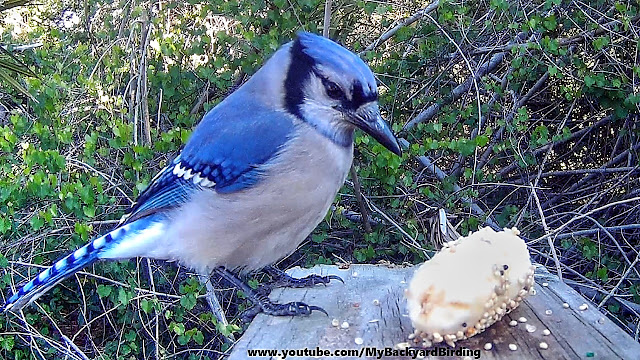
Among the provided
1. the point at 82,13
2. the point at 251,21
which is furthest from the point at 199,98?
the point at 82,13

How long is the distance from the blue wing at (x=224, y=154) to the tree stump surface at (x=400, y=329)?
31 cm

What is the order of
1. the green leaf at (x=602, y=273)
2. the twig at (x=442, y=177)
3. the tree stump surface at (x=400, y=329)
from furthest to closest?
the twig at (x=442, y=177), the green leaf at (x=602, y=273), the tree stump surface at (x=400, y=329)

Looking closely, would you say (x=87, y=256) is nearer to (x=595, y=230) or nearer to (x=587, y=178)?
(x=595, y=230)

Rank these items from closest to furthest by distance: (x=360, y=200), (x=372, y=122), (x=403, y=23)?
(x=372, y=122)
(x=360, y=200)
(x=403, y=23)

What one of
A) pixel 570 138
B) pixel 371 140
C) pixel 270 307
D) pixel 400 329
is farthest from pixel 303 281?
pixel 570 138

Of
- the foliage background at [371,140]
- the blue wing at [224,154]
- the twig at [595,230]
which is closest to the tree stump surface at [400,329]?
the blue wing at [224,154]

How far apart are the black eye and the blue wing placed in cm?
13

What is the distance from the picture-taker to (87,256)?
5.24 feet

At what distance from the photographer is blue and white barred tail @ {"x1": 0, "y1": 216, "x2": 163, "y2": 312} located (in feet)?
5.18

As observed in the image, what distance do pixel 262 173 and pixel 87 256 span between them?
488 mm

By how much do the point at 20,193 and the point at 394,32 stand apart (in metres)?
1.49

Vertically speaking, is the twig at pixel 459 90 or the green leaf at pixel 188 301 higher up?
the twig at pixel 459 90

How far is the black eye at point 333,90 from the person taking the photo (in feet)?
4.48

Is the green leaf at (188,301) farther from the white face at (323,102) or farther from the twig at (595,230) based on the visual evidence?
the twig at (595,230)
